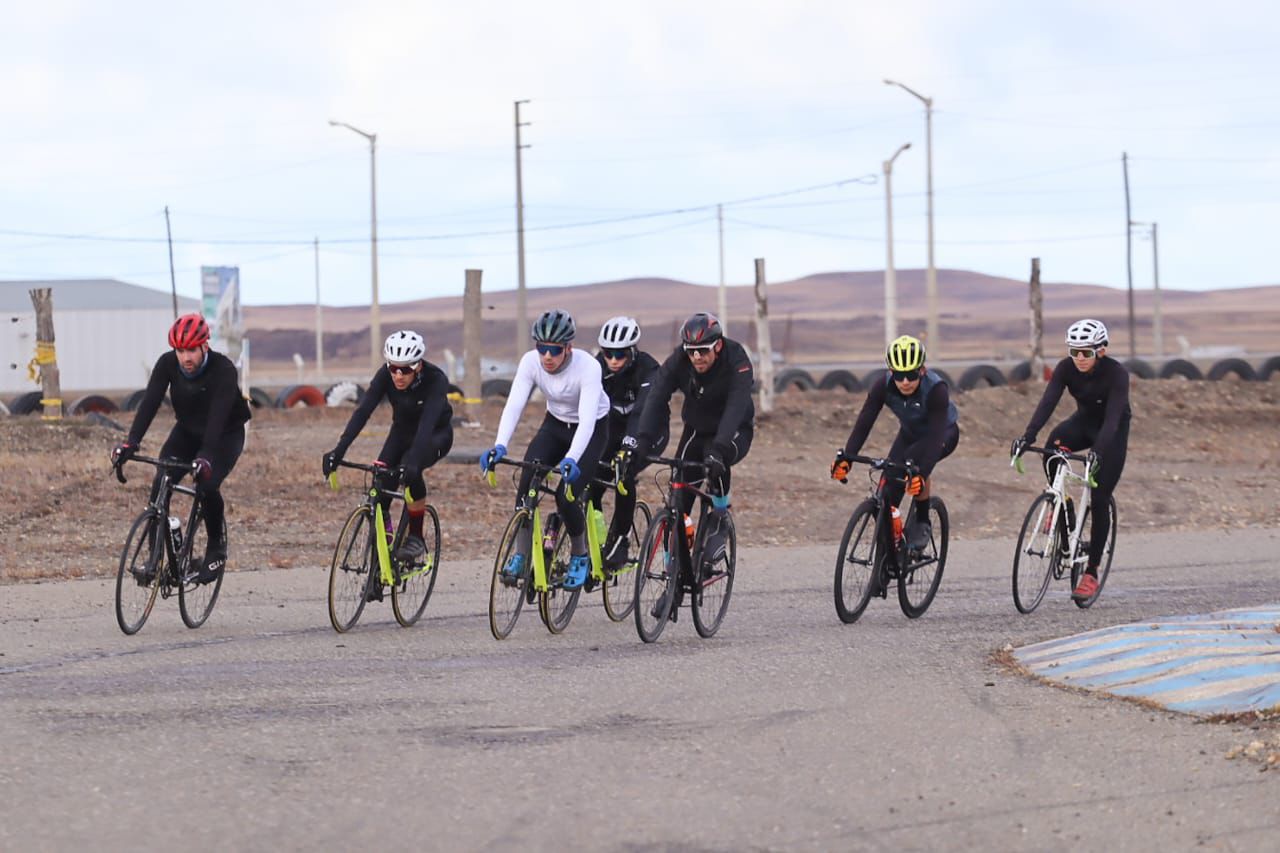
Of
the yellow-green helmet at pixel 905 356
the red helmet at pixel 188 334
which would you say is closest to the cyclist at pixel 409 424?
the red helmet at pixel 188 334

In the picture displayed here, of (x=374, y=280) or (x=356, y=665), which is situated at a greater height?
(x=374, y=280)

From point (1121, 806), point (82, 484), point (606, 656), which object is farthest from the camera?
point (82, 484)

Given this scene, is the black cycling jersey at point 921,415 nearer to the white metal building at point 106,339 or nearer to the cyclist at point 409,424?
the cyclist at point 409,424

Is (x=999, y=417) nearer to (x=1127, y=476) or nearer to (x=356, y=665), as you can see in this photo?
(x=1127, y=476)

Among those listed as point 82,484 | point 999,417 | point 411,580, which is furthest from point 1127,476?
point 411,580

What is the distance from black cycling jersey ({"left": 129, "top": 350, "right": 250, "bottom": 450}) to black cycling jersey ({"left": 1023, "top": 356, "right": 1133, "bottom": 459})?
16.9 feet

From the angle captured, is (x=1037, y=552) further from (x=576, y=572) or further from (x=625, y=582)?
(x=576, y=572)

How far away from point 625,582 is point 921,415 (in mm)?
2187

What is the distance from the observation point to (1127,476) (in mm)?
26203

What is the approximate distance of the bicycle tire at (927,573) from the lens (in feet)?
39.5

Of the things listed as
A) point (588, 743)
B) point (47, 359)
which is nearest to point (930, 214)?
point (47, 359)

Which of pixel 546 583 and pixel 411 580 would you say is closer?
pixel 546 583

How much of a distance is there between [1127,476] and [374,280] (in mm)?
36979

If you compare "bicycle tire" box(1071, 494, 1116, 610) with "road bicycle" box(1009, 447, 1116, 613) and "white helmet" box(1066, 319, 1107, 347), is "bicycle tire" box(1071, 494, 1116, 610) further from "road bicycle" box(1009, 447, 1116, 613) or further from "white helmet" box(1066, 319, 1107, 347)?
"white helmet" box(1066, 319, 1107, 347)
